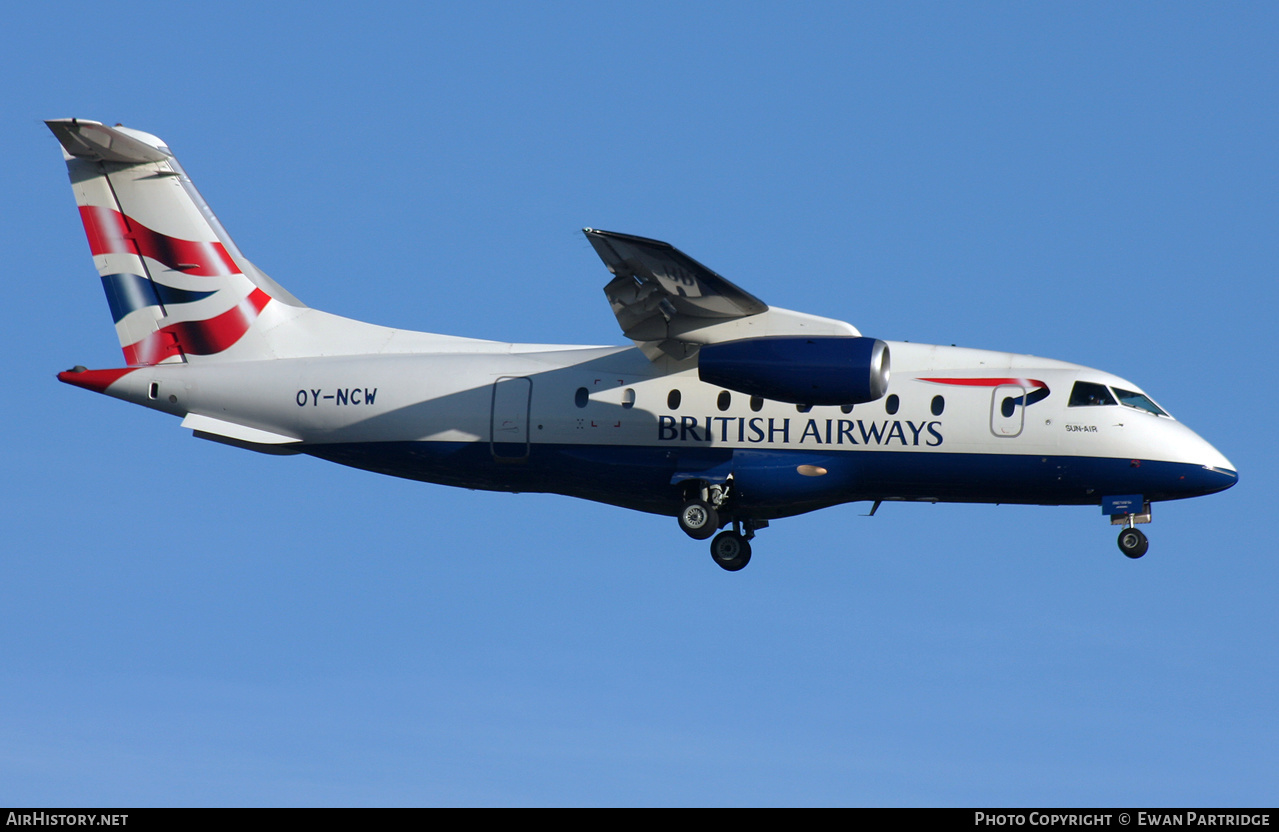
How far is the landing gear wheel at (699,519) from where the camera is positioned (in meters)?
20.2

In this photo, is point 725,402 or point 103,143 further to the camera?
point 103,143

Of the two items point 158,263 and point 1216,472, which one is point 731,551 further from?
point 158,263

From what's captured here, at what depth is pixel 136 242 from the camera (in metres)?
22.4

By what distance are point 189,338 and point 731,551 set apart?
819cm

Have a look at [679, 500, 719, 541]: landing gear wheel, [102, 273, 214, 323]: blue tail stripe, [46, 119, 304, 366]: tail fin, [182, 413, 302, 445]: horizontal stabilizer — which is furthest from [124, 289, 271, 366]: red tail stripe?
[679, 500, 719, 541]: landing gear wheel

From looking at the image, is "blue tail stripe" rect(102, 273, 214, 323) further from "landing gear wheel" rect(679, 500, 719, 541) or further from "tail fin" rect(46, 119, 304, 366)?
"landing gear wheel" rect(679, 500, 719, 541)

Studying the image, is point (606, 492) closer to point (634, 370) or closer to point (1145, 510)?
point (634, 370)

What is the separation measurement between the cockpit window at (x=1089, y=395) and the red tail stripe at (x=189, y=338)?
1123 centimetres

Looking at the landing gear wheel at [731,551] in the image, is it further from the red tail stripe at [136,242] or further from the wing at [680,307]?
the red tail stripe at [136,242]

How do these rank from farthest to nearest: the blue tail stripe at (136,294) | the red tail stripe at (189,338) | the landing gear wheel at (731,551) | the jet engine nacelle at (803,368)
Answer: the blue tail stripe at (136,294)
the red tail stripe at (189,338)
the landing gear wheel at (731,551)
the jet engine nacelle at (803,368)

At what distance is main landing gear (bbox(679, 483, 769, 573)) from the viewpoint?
20.2m

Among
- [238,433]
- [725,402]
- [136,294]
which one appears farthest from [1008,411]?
[136,294]

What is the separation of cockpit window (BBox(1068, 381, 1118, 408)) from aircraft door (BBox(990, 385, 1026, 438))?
2.07ft

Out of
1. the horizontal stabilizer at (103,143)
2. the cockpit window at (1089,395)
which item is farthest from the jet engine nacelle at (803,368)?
the horizontal stabilizer at (103,143)
